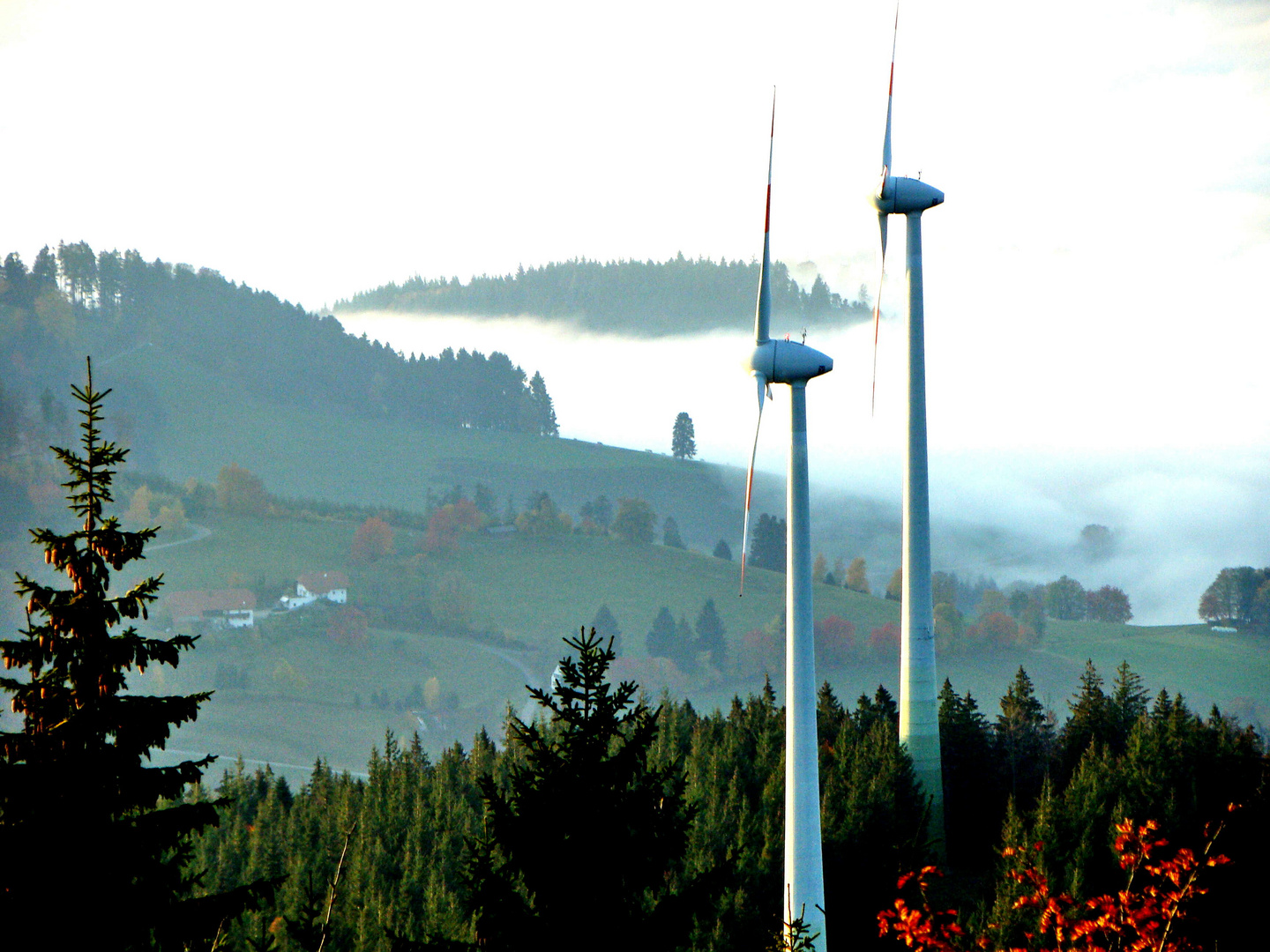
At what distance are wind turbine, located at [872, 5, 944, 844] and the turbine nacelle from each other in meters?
0.04

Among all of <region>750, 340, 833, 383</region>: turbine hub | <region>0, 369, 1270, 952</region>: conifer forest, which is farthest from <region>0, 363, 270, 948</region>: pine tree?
<region>750, 340, 833, 383</region>: turbine hub

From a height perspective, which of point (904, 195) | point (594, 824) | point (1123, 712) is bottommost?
point (1123, 712)

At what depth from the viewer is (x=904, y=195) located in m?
53.4

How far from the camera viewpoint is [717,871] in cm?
2055

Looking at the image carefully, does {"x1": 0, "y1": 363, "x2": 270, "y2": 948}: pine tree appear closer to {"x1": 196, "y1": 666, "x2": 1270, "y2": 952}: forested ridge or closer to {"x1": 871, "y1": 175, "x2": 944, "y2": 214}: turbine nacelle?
{"x1": 196, "y1": 666, "x2": 1270, "y2": 952}: forested ridge

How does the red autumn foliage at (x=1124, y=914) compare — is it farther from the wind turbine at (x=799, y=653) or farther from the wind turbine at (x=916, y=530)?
the wind turbine at (x=916, y=530)

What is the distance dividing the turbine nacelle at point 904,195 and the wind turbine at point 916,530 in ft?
0.11

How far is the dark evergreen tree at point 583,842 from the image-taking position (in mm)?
18750

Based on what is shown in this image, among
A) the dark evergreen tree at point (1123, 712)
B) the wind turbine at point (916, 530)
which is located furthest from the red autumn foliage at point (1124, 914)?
the dark evergreen tree at point (1123, 712)

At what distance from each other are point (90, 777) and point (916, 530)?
132ft

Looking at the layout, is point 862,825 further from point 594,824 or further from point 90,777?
point 90,777

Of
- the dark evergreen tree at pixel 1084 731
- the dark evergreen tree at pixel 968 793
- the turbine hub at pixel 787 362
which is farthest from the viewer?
the dark evergreen tree at pixel 1084 731

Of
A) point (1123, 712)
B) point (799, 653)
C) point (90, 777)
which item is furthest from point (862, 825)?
point (90, 777)

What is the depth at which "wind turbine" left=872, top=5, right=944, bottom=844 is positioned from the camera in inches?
2041
